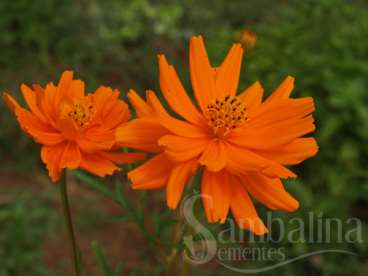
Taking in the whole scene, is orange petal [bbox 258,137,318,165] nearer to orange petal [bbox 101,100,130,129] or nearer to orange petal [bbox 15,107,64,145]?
orange petal [bbox 101,100,130,129]

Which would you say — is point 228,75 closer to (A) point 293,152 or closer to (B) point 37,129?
(A) point 293,152

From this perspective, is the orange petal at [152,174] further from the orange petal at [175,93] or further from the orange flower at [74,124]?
the orange petal at [175,93]

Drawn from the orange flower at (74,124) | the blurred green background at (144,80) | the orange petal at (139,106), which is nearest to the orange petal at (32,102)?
the orange flower at (74,124)

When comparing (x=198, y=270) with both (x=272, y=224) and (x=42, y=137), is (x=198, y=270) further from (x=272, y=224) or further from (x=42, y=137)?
(x=42, y=137)

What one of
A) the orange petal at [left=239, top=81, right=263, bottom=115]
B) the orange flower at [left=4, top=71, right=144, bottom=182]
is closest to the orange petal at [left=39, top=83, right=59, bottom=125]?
the orange flower at [left=4, top=71, right=144, bottom=182]

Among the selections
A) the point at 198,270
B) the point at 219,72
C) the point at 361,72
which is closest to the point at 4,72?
the point at 198,270
